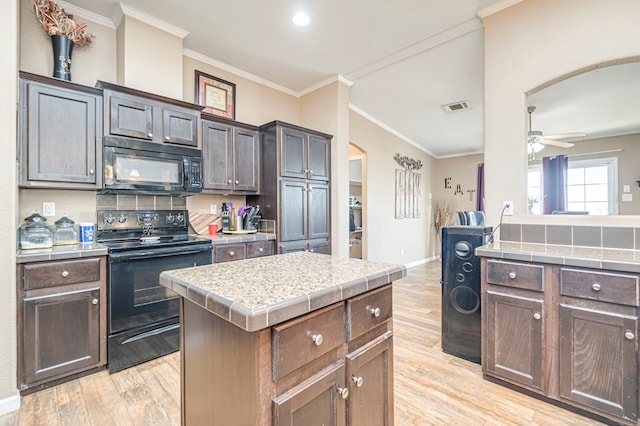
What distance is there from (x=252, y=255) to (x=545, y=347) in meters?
2.58

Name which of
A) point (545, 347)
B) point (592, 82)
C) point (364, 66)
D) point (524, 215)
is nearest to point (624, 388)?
point (545, 347)

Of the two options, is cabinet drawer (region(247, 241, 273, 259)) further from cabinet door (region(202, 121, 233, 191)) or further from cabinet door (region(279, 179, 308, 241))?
cabinet door (region(202, 121, 233, 191))

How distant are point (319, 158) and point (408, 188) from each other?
10.5 feet

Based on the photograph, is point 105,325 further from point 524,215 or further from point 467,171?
point 467,171

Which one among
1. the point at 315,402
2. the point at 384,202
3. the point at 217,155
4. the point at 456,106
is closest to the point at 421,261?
the point at 384,202

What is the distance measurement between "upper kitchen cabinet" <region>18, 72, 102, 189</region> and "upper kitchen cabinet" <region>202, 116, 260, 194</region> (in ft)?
3.21

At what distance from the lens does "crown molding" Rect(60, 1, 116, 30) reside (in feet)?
8.52

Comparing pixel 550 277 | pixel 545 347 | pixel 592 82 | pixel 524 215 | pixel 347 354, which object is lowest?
pixel 545 347

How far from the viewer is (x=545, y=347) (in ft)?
6.11

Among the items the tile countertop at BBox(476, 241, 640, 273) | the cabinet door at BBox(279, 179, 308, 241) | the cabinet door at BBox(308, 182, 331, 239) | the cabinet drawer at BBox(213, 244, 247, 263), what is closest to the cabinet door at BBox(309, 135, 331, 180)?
the cabinet door at BBox(308, 182, 331, 239)

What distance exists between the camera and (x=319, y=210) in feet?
12.8

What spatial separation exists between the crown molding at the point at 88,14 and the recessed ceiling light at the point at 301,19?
175cm

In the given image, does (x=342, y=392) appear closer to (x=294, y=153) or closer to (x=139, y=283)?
(x=139, y=283)

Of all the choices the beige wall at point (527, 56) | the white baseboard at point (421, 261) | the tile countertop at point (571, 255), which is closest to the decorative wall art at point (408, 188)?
the white baseboard at point (421, 261)
